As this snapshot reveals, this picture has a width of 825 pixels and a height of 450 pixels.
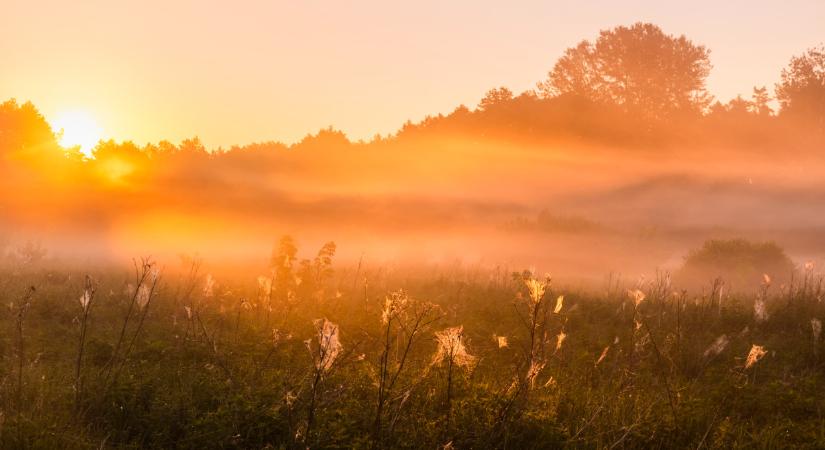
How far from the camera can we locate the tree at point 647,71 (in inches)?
1774

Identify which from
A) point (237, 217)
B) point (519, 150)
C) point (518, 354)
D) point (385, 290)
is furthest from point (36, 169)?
point (518, 354)

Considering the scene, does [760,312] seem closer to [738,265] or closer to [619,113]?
[738,265]

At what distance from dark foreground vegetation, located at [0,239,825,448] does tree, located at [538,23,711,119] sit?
37817mm

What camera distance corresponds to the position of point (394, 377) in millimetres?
3805

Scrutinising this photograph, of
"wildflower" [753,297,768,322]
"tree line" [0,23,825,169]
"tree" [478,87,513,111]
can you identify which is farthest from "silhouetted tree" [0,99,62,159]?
"wildflower" [753,297,768,322]

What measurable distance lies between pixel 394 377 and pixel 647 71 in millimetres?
47942

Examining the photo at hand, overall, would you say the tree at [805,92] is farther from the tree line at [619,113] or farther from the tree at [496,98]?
the tree at [496,98]

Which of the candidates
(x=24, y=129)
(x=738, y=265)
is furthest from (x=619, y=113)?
(x=24, y=129)

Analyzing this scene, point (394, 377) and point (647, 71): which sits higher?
point (647, 71)

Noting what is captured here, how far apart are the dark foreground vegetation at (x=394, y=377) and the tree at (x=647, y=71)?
3782cm

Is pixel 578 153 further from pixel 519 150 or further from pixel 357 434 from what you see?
pixel 357 434

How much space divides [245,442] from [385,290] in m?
8.30

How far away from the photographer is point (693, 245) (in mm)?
29719

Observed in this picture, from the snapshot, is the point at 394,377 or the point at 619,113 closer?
the point at 394,377
